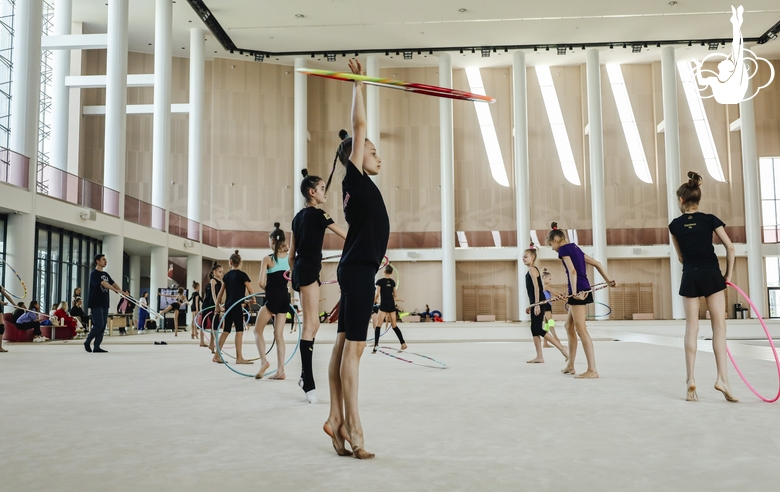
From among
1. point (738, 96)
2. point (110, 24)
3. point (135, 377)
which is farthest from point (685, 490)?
point (110, 24)

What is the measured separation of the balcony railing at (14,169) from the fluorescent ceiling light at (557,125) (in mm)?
28402

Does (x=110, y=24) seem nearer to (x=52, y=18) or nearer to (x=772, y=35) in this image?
(x=52, y=18)

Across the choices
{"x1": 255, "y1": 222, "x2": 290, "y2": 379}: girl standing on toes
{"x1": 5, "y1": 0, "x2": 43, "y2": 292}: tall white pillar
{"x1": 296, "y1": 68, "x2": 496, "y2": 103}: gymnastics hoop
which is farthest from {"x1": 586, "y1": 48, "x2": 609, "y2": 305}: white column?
{"x1": 296, "y1": 68, "x2": 496, "y2": 103}: gymnastics hoop

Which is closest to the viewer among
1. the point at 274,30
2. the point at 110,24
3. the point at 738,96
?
the point at 738,96

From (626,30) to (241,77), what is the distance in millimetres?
21805

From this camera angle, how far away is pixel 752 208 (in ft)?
111

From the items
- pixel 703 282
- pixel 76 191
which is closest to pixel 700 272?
pixel 703 282

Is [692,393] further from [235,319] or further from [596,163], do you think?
[596,163]

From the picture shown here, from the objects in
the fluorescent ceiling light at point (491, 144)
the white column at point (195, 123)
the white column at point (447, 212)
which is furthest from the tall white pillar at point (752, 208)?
the white column at point (195, 123)

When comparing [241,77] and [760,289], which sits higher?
[241,77]

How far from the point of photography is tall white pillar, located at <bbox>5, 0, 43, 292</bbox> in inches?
688

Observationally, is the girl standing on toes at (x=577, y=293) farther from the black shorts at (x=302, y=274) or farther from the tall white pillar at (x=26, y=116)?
the tall white pillar at (x=26, y=116)

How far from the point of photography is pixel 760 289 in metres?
33.4

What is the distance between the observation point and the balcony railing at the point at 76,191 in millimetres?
19594
